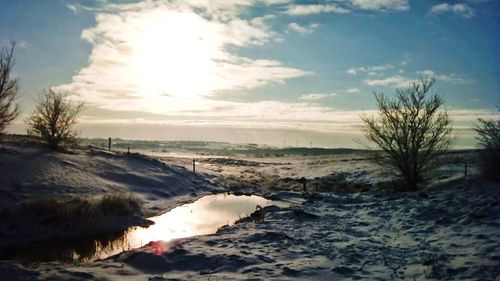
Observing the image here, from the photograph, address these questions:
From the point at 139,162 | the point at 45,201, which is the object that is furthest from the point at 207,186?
the point at 45,201

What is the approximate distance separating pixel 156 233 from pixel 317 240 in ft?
22.2

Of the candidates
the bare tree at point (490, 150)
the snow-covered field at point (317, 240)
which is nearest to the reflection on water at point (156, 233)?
the snow-covered field at point (317, 240)

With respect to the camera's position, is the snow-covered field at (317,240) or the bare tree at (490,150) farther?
the bare tree at (490,150)

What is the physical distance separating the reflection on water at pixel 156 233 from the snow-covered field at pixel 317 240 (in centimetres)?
165

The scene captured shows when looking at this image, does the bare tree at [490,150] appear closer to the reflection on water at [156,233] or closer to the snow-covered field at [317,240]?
the snow-covered field at [317,240]

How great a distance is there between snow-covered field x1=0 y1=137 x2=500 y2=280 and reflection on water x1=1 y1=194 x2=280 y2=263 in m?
1.65

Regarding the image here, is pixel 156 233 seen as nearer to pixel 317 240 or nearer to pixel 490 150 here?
pixel 317 240

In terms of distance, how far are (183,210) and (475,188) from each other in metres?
13.8

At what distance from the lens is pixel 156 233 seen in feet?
51.0

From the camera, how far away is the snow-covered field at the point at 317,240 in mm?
8758

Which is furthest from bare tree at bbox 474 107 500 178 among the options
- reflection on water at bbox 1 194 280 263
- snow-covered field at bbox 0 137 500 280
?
reflection on water at bbox 1 194 280 263

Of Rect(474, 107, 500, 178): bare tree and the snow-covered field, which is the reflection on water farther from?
Rect(474, 107, 500, 178): bare tree

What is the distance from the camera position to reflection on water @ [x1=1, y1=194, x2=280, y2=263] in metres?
12.2

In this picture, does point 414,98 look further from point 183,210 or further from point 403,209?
point 183,210
